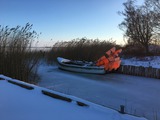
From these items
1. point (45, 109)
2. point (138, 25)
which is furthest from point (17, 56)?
point (138, 25)

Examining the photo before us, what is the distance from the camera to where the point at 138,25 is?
2048cm

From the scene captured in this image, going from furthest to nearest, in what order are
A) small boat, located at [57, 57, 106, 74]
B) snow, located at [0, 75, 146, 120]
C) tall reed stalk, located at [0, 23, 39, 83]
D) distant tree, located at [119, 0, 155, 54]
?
distant tree, located at [119, 0, 155, 54]
small boat, located at [57, 57, 106, 74]
tall reed stalk, located at [0, 23, 39, 83]
snow, located at [0, 75, 146, 120]

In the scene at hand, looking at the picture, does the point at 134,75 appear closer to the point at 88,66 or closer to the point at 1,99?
the point at 88,66

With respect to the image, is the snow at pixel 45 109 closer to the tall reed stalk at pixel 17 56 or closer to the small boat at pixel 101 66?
the tall reed stalk at pixel 17 56

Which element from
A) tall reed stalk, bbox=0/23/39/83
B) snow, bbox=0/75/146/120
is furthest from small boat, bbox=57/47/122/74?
snow, bbox=0/75/146/120

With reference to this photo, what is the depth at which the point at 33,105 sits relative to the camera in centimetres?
350

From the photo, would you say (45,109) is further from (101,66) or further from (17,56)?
(101,66)

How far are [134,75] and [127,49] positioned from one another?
9226mm

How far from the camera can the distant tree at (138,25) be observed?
20.0m

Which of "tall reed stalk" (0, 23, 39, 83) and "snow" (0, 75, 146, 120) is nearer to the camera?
"snow" (0, 75, 146, 120)

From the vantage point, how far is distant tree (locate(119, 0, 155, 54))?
20.0m

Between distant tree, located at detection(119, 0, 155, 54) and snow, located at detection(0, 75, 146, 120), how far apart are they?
16798 millimetres

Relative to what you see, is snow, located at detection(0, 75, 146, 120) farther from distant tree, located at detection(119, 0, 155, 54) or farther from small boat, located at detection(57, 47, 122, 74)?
distant tree, located at detection(119, 0, 155, 54)

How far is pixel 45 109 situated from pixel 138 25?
1850cm
